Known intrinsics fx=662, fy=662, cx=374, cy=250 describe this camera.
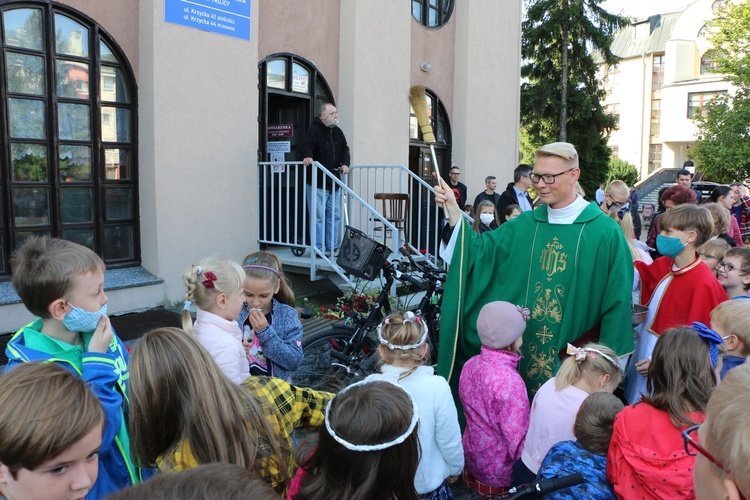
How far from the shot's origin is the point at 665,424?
7.92 feet

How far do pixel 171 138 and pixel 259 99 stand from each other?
185cm

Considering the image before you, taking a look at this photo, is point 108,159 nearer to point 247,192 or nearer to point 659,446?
point 247,192

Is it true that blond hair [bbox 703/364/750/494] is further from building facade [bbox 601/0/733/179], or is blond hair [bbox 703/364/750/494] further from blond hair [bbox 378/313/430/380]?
building facade [bbox 601/0/733/179]

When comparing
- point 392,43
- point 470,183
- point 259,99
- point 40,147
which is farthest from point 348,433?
point 470,183

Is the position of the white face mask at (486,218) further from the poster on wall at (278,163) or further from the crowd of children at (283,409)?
the crowd of children at (283,409)

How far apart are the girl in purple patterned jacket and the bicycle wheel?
1858 millimetres

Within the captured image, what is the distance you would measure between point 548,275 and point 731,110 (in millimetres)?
26728

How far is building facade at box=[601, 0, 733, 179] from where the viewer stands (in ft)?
159

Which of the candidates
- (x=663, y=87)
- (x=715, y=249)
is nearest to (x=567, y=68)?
(x=715, y=249)

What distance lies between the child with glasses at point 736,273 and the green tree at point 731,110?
80.9ft

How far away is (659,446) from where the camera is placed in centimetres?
238

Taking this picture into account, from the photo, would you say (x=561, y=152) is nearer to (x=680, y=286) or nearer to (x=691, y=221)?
(x=691, y=221)

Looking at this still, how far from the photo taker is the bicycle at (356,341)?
200 inches

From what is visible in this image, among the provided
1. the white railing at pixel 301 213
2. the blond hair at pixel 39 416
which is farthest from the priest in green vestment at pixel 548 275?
the white railing at pixel 301 213
